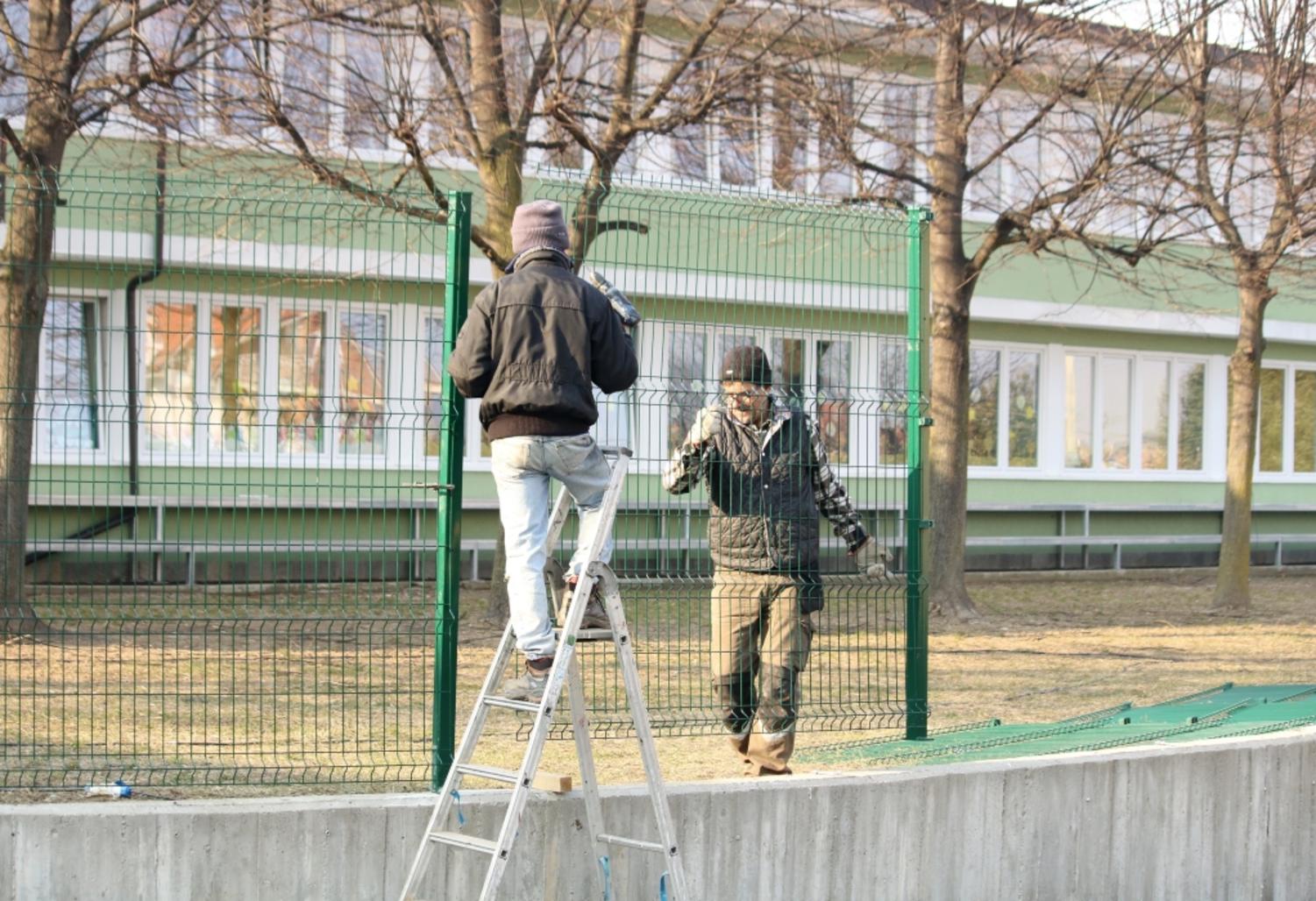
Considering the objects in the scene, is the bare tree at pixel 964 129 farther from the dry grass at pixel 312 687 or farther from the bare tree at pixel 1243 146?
the dry grass at pixel 312 687

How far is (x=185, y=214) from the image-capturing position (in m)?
6.07

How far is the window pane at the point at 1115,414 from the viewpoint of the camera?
2416cm

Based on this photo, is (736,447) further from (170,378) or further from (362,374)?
(170,378)

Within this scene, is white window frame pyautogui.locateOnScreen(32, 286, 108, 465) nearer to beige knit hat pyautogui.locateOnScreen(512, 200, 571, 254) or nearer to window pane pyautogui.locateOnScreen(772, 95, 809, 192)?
beige knit hat pyautogui.locateOnScreen(512, 200, 571, 254)

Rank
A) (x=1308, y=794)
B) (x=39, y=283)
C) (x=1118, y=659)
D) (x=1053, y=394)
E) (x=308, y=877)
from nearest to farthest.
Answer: (x=308, y=877), (x=1308, y=794), (x=39, y=283), (x=1118, y=659), (x=1053, y=394)

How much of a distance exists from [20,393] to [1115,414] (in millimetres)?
20132

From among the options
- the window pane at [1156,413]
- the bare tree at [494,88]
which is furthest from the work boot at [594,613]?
the window pane at [1156,413]

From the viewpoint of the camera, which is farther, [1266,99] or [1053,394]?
[1053,394]

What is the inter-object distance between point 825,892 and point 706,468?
6.37ft

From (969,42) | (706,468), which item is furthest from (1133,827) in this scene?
(969,42)

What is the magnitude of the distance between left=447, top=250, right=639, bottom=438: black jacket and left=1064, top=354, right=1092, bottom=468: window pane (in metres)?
19.0

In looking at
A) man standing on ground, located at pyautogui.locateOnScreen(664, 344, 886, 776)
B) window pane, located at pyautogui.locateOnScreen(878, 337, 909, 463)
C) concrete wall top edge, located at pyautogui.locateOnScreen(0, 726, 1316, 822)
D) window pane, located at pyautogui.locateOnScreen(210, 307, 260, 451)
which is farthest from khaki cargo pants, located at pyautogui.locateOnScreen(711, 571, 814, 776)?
window pane, located at pyautogui.locateOnScreen(210, 307, 260, 451)

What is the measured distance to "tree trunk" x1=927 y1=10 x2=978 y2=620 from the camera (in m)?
14.4

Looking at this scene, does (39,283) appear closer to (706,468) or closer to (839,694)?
(706,468)
